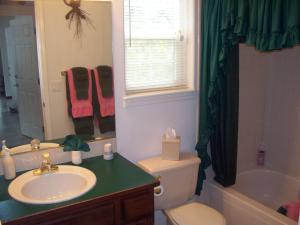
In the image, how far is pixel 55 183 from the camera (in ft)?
5.68

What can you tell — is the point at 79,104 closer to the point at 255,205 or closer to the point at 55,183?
the point at 55,183

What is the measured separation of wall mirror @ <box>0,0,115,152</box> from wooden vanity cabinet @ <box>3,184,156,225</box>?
58 cm

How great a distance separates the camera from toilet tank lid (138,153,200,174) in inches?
79.8

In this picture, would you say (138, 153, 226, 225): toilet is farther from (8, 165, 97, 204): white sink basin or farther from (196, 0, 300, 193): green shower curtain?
(8, 165, 97, 204): white sink basin

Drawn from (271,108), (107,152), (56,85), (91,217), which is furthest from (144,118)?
(271,108)

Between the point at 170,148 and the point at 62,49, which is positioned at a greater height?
the point at 62,49

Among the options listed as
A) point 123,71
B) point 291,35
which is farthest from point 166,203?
point 291,35

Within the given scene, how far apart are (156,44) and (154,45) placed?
2 cm

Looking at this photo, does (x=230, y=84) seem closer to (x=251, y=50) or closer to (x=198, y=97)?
(x=198, y=97)

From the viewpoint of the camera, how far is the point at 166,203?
2.13 metres

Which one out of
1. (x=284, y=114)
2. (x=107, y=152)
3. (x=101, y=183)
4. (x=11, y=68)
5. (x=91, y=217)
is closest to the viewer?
(x=91, y=217)

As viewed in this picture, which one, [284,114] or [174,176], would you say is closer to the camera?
[174,176]

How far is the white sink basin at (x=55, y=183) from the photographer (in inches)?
63.2

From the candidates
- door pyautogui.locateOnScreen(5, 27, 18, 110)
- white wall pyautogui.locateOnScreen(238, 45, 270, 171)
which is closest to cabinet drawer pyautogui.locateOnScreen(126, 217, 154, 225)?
door pyautogui.locateOnScreen(5, 27, 18, 110)
